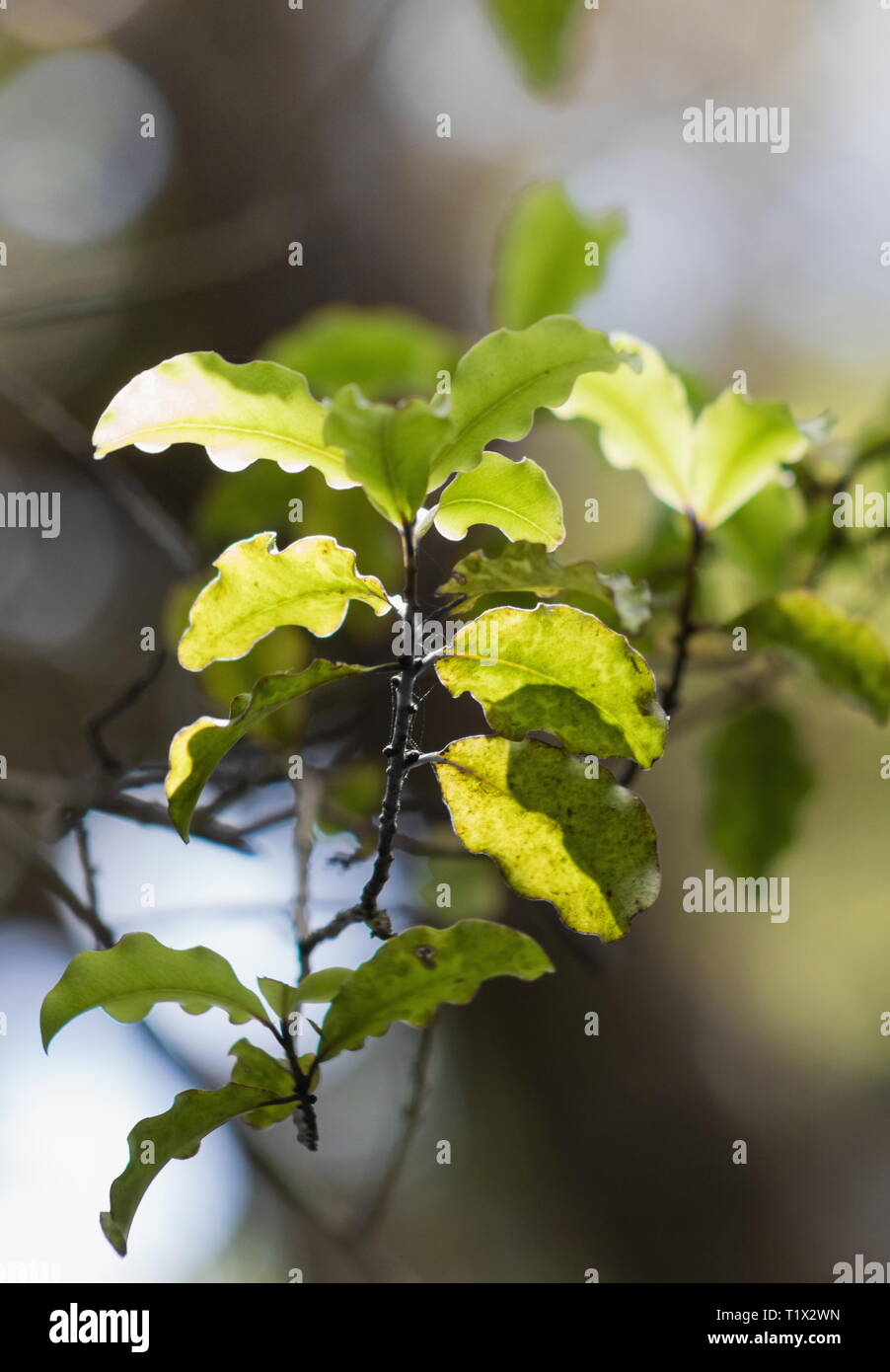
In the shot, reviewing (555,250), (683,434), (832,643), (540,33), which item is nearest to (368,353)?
(555,250)

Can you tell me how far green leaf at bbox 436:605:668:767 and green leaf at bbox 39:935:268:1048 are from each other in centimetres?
32

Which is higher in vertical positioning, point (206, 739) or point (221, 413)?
point (221, 413)

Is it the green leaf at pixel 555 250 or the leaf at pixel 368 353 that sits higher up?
the green leaf at pixel 555 250

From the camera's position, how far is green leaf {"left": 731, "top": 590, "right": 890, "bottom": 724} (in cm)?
107

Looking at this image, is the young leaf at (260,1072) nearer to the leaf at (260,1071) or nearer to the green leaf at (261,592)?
the leaf at (260,1071)

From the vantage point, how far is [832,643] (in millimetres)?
1090

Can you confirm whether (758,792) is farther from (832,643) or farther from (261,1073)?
(261,1073)

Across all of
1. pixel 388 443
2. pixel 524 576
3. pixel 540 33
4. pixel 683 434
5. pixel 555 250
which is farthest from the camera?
pixel 555 250

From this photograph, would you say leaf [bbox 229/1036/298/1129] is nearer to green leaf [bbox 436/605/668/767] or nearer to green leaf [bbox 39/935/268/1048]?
green leaf [bbox 39/935/268/1048]

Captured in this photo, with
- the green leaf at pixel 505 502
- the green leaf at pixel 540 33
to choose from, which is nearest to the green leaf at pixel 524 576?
the green leaf at pixel 505 502

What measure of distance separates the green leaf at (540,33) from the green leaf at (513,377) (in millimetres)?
723

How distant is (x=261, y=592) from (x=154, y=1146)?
45 cm

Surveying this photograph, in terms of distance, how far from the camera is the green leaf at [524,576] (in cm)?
78

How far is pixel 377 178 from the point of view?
321 centimetres
